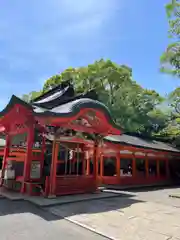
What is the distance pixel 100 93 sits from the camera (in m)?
24.1

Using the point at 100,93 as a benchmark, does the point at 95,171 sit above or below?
below

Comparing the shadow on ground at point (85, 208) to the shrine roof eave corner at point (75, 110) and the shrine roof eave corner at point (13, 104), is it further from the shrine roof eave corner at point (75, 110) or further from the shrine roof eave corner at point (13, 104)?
the shrine roof eave corner at point (13, 104)

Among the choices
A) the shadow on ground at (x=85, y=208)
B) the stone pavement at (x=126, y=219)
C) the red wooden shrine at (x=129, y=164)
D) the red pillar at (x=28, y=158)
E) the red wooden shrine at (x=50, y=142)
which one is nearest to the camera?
the stone pavement at (x=126, y=219)

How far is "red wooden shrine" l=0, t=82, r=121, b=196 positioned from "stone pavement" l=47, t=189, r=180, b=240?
1.65 m

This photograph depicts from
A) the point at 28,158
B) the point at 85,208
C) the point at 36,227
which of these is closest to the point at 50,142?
the point at 28,158

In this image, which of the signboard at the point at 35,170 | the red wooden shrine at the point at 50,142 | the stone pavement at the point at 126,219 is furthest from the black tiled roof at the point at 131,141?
the stone pavement at the point at 126,219

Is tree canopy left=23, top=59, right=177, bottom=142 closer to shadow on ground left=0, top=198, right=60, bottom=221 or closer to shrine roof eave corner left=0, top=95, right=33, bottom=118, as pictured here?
shrine roof eave corner left=0, top=95, right=33, bottom=118

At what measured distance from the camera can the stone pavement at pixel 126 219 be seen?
4.37 meters

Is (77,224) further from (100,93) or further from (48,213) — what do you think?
(100,93)

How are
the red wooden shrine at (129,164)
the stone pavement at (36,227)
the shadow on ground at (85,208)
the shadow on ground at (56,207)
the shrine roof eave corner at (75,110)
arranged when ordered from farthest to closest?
the red wooden shrine at (129,164) → the shrine roof eave corner at (75,110) → the shadow on ground at (85,208) → the shadow on ground at (56,207) → the stone pavement at (36,227)

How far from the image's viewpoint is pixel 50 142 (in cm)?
932

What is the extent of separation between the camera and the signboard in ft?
27.8

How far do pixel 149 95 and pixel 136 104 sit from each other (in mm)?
2125

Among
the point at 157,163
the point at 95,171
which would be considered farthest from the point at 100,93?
the point at 95,171
